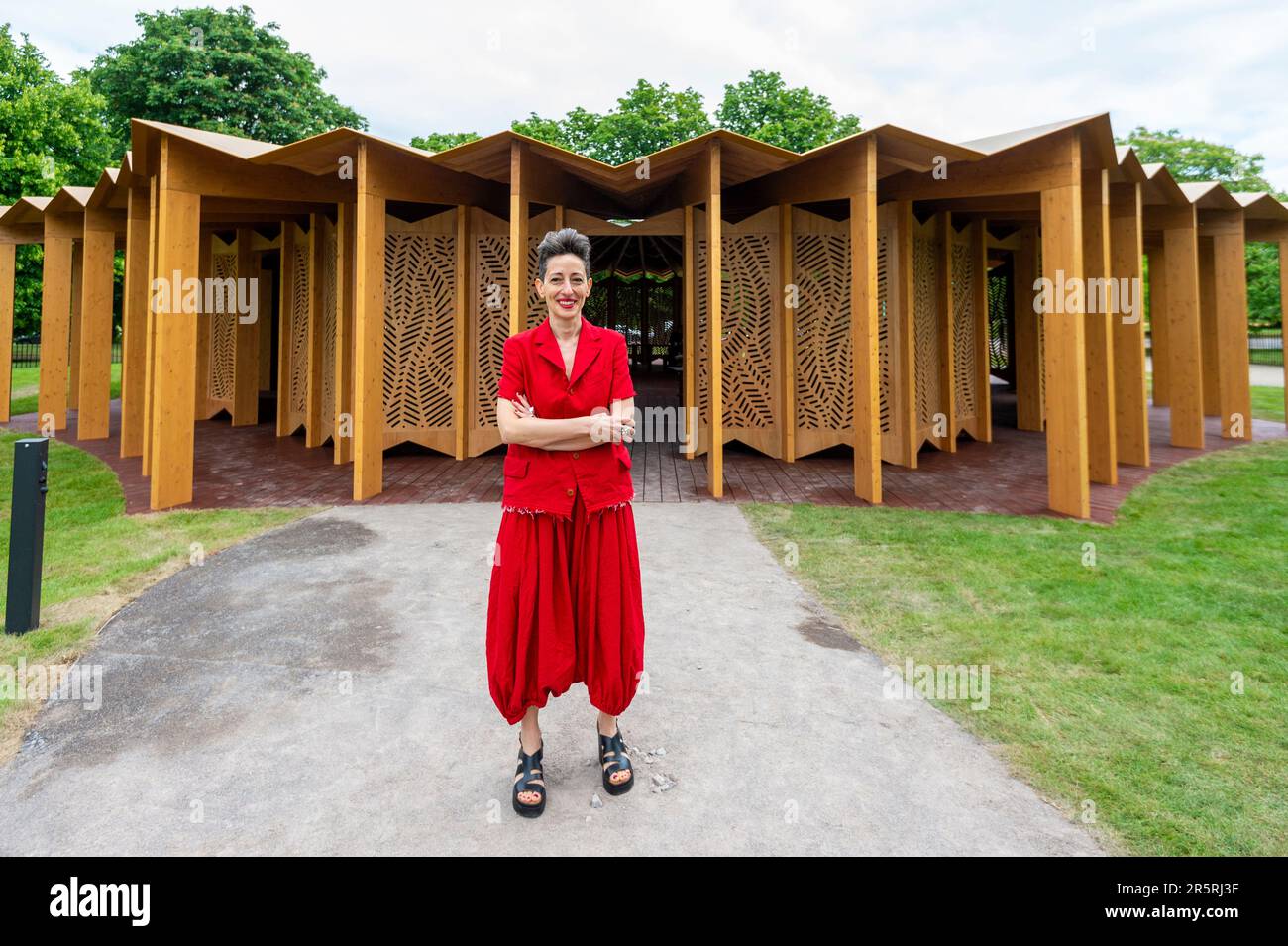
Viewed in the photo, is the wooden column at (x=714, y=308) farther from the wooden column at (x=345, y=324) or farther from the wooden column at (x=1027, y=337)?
the wooden column at (x=1027, y=337)

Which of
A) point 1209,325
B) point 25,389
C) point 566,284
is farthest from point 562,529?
point 25,389

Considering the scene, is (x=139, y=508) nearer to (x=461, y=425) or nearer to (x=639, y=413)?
(x=461, y=425)

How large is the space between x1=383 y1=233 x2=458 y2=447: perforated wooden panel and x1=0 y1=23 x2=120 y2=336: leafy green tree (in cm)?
1461

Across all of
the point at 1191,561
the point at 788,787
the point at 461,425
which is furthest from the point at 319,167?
the point at 1191,561

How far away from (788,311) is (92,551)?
805 centimetres

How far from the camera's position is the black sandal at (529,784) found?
225cm

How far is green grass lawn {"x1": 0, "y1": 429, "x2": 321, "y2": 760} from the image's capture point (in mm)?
3643

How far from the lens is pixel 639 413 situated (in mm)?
12586

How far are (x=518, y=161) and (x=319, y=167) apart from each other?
218 cm

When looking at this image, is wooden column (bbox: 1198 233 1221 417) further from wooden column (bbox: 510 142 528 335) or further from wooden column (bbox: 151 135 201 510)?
wooden column (bbox: 151 135 201 510)

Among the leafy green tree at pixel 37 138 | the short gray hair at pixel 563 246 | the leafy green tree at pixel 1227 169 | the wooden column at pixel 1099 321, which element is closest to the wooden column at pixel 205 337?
the leafy green tree at pixel 37 138

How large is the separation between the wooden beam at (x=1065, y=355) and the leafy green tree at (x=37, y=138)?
2242 cm

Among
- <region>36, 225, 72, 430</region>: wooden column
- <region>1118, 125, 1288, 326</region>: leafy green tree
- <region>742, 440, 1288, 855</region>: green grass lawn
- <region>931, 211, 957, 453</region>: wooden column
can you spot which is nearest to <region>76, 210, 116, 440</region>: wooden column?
<region>36, 225, 72, 430</region>: wooden column
